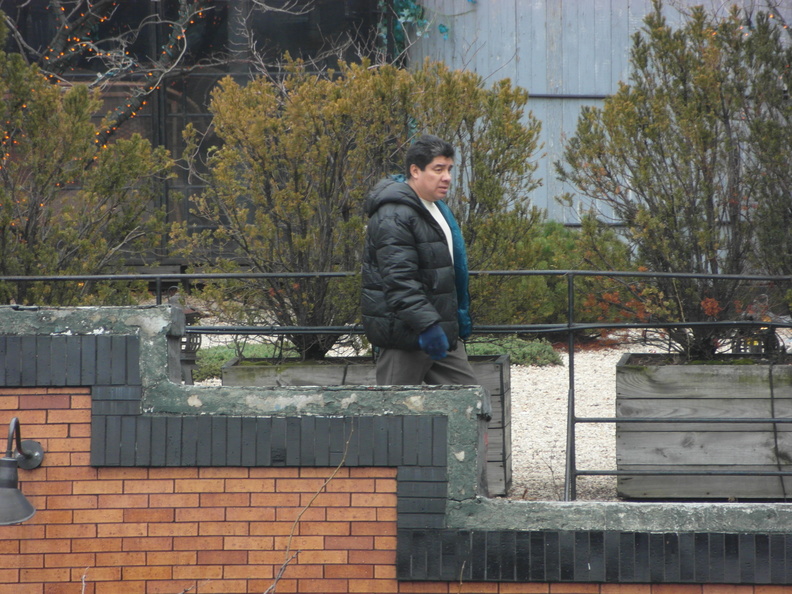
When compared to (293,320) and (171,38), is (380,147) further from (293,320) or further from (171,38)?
(171,38)

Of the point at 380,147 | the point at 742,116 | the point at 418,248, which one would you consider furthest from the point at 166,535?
the point at 742,116

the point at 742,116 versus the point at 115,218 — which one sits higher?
the point at 742,116

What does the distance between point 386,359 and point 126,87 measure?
31.4 ft

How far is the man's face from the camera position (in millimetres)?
4605

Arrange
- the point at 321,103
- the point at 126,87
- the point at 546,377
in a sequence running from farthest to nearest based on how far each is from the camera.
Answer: the point at 126,87, the point at 546,377, the point at 321,103

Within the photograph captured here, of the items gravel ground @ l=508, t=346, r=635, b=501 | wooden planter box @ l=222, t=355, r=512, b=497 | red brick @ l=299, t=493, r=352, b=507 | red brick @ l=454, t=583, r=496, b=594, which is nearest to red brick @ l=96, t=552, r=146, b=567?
red brick @ l=299, t=493, r=352, b=507

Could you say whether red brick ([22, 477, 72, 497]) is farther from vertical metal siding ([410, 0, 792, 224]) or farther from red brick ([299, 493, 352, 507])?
vertical metal siding ([410, 0, 792, 224])

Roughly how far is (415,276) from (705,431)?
6.97 feet

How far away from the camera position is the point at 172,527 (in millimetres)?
3910

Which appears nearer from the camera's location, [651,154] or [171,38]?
[651,154]

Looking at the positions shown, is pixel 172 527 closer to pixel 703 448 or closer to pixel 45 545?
pixel 45 545

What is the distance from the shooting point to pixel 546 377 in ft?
31.4

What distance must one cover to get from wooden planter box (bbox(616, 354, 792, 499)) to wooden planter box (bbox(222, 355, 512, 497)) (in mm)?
660

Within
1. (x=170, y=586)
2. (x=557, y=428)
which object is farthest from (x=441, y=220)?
(x=557, y=428)
